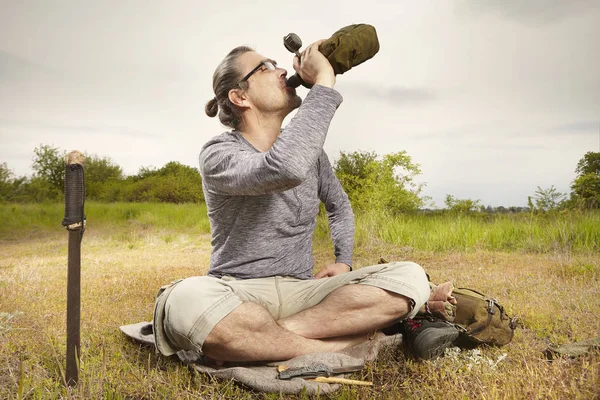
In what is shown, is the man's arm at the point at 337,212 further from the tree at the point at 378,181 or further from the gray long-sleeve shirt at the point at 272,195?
the tree at the point at 378,181

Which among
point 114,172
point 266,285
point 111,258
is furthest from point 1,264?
point 114,172

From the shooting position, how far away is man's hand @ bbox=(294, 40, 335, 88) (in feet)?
6.99

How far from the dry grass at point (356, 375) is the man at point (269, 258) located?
231 millimetres

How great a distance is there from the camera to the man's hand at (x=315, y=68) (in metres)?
2.13

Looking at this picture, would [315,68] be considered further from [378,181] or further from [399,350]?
[378,181]

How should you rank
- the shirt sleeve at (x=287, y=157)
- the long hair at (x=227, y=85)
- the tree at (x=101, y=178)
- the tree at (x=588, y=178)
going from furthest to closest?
the tree at (x=101, y=178)
the tree at (x=588, y=178)
the long hair at (x=227, y=85)
the shirt sleeve at (x=287, y=157)

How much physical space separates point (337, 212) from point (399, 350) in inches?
39.1

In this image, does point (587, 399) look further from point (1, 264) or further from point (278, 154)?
point (1, 264)

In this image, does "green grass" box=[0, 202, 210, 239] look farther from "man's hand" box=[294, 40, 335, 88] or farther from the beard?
"man's hand" box=[294, 40, 335, 88]

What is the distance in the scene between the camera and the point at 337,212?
3.08 meters

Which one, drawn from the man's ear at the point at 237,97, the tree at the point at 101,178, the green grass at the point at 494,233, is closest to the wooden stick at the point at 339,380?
the man's ear at the point at 237,97

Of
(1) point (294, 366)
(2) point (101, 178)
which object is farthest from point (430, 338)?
(2) point (101, 178)

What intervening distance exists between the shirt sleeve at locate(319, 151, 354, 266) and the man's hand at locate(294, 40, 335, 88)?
0.72 metres

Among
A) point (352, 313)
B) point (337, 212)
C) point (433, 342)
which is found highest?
point (337, 212)
